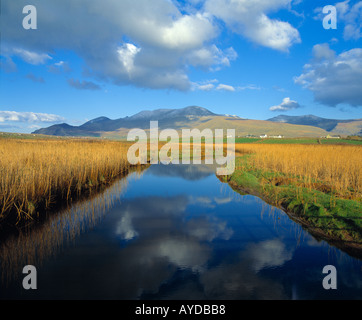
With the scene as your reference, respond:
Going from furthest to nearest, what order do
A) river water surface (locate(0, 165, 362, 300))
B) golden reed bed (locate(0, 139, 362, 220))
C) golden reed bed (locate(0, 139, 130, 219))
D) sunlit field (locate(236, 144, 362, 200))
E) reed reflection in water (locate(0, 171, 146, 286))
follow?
sunlit field (locate(236, 144, 362, 200))
golden reed bed (locate(0, 139, 362, 220))
golden reed bed (locate(0, 139, 130, 219))
reed reflection in water (locate(0, 171, 146, 286))
river water surface (locate(0, 165, 362, 300))

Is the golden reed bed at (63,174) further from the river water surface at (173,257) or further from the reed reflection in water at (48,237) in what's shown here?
the river water surface at (173,257)

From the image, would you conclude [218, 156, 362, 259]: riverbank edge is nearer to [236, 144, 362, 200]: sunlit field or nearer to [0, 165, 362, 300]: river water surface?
[0, 165, 362, 300]: river water surface

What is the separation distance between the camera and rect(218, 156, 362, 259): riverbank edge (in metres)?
5.17

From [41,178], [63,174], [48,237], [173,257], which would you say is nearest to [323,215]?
[173,257]

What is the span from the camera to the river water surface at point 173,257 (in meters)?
3.64

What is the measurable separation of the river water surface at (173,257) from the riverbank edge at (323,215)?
336 mm

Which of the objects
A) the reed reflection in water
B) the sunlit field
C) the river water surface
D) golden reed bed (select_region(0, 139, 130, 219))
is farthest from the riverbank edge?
golden reed bed (select_region(0, 139, 130, 219))

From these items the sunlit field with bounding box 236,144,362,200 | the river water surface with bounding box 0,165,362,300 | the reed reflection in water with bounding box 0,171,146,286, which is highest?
the sunlit field with bounding box 236,144,362,200

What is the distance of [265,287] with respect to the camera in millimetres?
3742

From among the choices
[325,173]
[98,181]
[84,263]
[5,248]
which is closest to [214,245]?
[84,263]

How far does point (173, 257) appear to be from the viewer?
15.4 feet

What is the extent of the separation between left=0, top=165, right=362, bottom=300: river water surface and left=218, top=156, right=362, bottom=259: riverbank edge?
1.10ft

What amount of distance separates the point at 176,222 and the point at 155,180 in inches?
272
